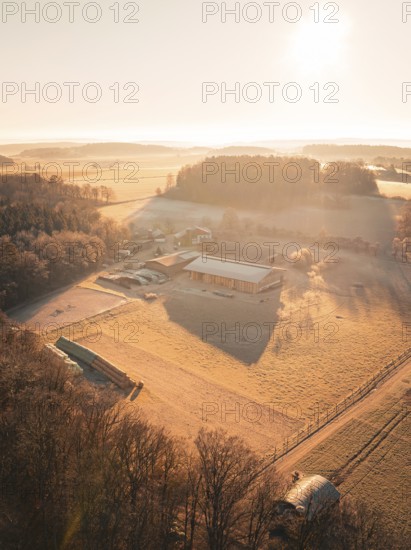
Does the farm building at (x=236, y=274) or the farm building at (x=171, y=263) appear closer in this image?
the farm building at (x=236, y=274)

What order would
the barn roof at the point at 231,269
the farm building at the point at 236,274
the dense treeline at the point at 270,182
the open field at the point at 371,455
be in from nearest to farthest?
1. the open field at the point at 371,455
2. the farm building at the point at 236,274
3. the barn roof at the point at 231,269
4. the dense treeline at the point at 270,182

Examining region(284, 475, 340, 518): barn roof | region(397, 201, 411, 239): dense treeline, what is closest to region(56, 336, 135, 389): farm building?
region(284, 475, 340, 518): barn roof

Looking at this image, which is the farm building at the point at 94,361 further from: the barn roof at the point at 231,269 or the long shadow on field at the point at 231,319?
the barn roof at the point at 231,269

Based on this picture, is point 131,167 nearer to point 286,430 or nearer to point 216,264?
point 216,264

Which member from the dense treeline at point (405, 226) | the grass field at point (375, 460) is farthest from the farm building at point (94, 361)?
the dense treeline at point (405, 226)

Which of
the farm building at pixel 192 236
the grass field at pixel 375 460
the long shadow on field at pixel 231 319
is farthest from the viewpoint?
the farm building at pixel 192 236

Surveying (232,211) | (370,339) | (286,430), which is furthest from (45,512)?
(232,211)
